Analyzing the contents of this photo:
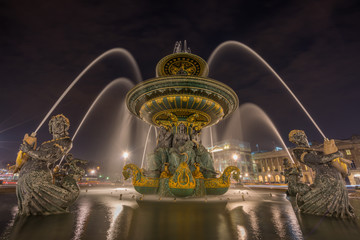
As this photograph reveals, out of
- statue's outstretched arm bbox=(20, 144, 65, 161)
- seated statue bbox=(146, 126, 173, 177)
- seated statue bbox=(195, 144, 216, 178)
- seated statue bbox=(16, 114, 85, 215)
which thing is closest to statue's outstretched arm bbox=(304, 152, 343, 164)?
seated statue bbox=(195, 144, 216, 178)

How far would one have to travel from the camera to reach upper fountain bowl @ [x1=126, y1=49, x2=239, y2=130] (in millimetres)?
7918

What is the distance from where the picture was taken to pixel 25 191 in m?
3.61

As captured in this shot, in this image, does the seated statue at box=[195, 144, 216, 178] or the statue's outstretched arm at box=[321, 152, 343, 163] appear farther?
the seated statue at box=[195, 144, 216, 178]

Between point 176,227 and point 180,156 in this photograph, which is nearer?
point 176,227

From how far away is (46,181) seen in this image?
3775 millimetres

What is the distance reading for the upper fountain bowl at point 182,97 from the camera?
792cm

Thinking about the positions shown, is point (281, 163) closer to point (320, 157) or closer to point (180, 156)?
point (180, 156)

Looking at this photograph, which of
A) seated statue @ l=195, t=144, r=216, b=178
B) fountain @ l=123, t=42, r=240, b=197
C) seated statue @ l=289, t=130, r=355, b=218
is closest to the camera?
seated statue @ l=289, t=130, r=355, b=218

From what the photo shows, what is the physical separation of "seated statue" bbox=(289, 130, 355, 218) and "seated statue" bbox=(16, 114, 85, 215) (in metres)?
5.60

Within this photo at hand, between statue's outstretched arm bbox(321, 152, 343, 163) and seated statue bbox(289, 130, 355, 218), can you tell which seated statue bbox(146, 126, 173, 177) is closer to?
Result: seated statue bbox(289, 130, 355, 218)

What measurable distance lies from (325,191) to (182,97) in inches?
246

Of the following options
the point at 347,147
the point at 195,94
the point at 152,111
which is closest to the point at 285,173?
the point at 195,94

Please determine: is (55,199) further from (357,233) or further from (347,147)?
(347,147)

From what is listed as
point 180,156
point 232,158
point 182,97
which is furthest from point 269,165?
point 182,97
